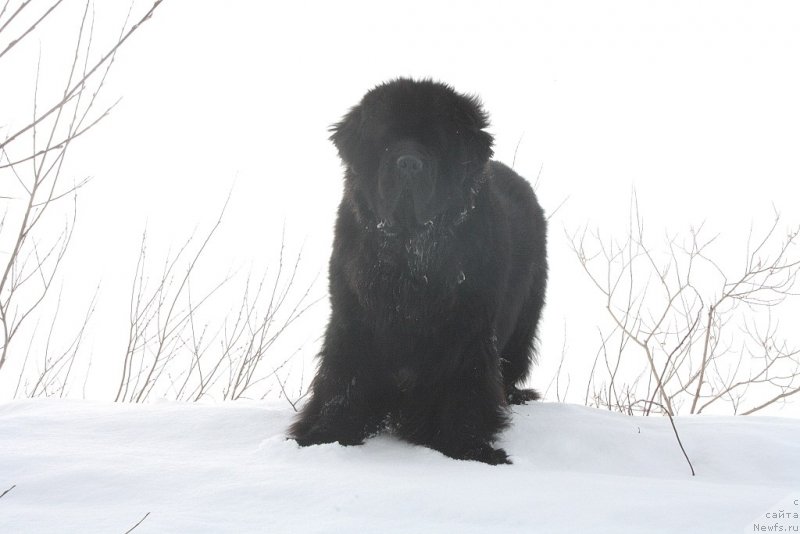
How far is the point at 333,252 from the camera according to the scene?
10.6 feet

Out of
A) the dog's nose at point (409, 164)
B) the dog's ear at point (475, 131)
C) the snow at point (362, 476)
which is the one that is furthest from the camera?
the dog's ear at point (475, 131)

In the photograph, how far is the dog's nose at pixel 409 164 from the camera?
112 inches

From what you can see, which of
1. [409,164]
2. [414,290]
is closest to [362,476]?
[414,290]

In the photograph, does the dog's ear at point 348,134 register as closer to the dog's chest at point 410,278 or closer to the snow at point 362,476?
the dog's chest at point 410,278

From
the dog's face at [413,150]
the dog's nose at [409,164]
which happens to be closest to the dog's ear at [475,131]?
the dog's face at [413,150]

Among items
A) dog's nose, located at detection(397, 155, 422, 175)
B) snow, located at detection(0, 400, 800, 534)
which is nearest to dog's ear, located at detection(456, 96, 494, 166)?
dog's nose, located at detection(397, 155, 422, 175)

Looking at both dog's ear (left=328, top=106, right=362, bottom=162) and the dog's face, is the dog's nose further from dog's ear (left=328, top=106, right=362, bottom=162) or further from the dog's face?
dog's ear (left=328, top=106, right=362, bottom=162)

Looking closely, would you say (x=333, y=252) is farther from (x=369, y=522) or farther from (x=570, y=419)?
(x=369, y=522)

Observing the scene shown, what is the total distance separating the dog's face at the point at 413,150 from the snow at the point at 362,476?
1.02 metres

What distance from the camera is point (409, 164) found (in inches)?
112

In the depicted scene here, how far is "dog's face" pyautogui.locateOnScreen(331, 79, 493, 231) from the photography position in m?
2.91

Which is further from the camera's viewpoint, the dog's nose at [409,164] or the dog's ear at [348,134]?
the dog's ear at [348,134]

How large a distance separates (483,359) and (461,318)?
0.67 ft

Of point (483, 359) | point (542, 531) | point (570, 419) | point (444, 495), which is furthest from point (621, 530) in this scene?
point (570, 419)
